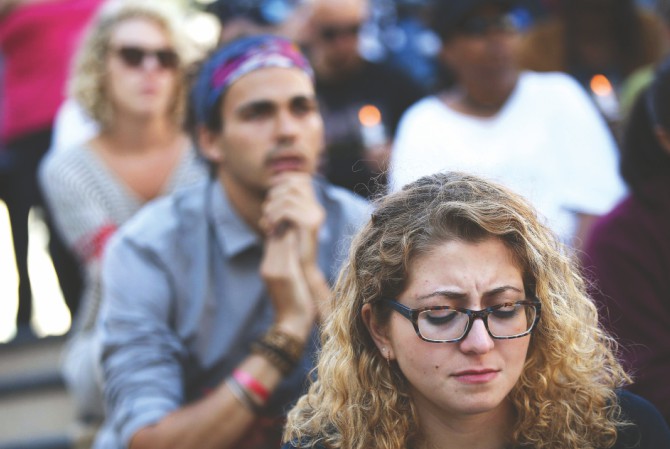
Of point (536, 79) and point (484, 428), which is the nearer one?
point (484, 428)

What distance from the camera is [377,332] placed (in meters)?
2.26

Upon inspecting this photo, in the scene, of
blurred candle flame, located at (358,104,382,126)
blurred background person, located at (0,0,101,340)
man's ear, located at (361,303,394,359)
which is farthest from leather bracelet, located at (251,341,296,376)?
blurred background person, located at (0,0,101,340)

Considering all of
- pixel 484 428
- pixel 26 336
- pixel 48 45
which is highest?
pixel 48 45

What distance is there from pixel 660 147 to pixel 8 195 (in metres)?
3.40

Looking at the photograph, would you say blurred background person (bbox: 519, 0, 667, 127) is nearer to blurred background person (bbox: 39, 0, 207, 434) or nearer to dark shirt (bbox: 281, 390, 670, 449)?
blurred background person (bbox: 39, 0, 207, 434)

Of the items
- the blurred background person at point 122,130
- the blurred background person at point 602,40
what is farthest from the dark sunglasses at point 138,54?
the blurred background person at point 602,40

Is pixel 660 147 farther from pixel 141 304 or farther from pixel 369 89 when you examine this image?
pixel 369 89

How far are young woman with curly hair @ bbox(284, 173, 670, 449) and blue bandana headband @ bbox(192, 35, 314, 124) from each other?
131 cm

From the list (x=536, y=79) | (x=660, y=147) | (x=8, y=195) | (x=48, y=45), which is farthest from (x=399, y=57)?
(x=660, y=147)

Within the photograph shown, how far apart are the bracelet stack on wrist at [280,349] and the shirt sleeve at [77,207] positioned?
1330mm

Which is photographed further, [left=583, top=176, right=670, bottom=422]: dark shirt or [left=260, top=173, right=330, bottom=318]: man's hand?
[left=260, top=173, right=330, bottom=318]: man's hand

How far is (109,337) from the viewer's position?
3059 millimetres

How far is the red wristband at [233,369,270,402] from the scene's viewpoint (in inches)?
114

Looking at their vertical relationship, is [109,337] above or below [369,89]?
below
